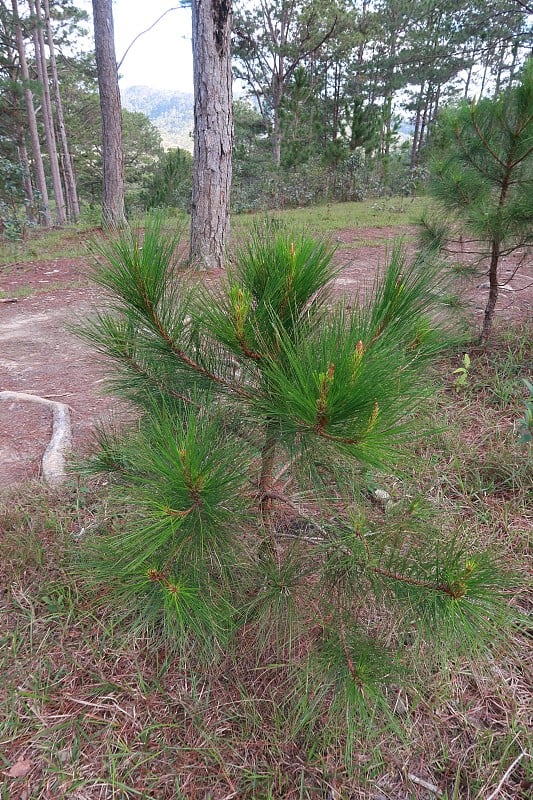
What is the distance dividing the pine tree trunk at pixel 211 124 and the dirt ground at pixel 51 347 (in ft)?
4.55

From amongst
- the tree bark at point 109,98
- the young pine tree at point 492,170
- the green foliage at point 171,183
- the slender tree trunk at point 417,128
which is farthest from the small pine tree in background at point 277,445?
the slender tree trunk at point 417,128

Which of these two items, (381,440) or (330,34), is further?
(330,34)

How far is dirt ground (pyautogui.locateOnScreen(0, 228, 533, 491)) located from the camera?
219 cm

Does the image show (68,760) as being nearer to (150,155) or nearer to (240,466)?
(240,466)

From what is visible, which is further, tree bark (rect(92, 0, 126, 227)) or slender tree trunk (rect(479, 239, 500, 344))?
tree bark (rect(92, 0, 126, 227))

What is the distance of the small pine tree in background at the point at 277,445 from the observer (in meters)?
0.79

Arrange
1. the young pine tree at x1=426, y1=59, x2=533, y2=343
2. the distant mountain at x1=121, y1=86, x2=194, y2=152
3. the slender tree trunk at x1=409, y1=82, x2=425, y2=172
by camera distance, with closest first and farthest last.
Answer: the young pine tree at x1=426, y1=59, x2=533, y2=343 < the slender tree trunk at x1=409, y1=82, x2=425, y2=172 < the distant mountain at x1=121, y1=86, x2=194, y2=152

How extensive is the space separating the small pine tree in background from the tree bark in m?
6.41

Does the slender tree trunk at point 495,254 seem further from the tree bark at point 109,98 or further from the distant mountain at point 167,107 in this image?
the distant mountain at point 167,107

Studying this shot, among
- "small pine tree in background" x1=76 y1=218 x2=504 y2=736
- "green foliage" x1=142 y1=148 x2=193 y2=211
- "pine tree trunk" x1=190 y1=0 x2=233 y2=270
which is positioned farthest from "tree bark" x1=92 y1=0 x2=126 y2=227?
"green foliage" x1=142 y1=148 x2=193 y2=211

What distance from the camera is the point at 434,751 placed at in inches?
45.2

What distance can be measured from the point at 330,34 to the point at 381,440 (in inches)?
845

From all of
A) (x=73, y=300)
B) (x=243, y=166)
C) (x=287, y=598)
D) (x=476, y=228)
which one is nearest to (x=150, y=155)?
(x=243, y=166)

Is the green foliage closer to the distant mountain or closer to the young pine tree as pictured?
the young pine tree
